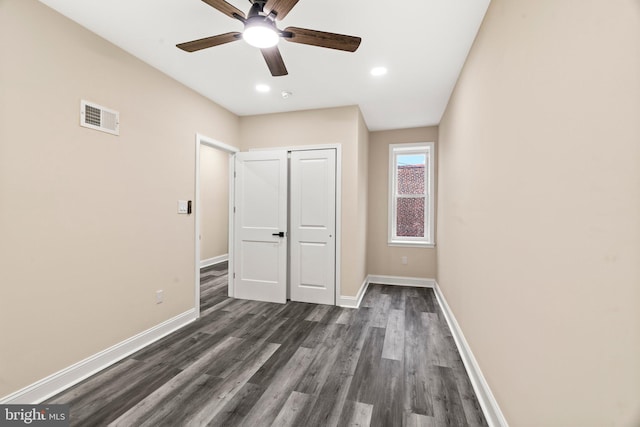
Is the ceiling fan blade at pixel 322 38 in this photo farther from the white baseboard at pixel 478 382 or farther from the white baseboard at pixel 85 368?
the white baseboard at pixel 85 368

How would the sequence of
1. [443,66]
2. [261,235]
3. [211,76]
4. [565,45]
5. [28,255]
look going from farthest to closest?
[261,235] < [211,76] < [443,66] < [28,255] < [565,45]

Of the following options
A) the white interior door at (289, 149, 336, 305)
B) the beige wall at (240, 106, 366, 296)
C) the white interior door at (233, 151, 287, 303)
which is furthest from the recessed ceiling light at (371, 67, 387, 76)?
the white interior door at (233, 151, 287, 303)

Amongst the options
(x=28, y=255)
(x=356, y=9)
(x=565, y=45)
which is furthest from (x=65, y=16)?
(x=565, y=45)

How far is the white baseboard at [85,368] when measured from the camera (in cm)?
180

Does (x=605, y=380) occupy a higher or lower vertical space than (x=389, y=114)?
lower

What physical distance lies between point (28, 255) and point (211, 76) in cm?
222

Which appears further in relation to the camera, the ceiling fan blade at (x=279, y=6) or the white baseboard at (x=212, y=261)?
the white baseboard at (x=212, y=261)

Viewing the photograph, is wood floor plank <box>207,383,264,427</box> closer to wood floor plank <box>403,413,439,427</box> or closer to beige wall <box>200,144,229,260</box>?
wood floor plank <box>403,413,439,427</box>

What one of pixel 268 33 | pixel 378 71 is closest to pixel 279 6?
pixel 268 33

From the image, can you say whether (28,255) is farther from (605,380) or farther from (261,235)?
(605,380)

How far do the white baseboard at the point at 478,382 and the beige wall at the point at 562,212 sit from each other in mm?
92

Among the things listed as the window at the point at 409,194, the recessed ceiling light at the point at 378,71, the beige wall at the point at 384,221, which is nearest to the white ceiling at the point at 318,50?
the recessed ceiling light at the point at 378,71

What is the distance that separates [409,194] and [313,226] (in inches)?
82.1

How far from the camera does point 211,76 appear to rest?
291cm
